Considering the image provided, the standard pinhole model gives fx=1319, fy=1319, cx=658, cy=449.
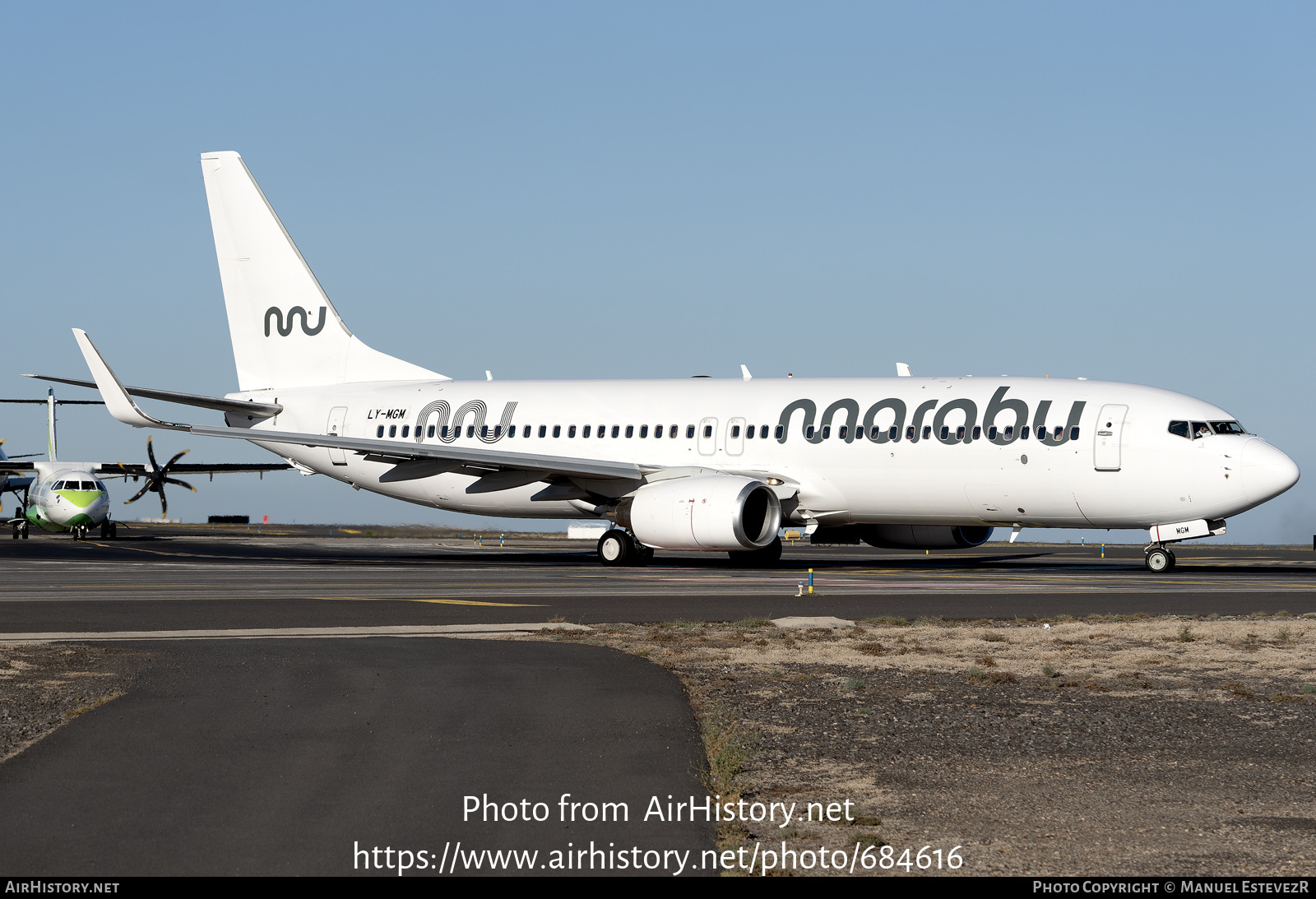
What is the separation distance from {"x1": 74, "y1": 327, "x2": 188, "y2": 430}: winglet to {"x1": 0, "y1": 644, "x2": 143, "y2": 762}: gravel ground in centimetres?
1774

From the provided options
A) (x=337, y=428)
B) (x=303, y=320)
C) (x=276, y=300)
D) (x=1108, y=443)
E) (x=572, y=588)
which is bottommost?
(x=572, y=588)

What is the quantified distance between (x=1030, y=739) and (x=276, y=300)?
32819 mm

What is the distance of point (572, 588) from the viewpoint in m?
22.9

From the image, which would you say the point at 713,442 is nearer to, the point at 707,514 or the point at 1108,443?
the point at 707,514

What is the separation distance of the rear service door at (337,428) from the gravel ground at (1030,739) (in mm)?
22271

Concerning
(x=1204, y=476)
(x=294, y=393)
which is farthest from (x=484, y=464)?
(x=1204, y=476)

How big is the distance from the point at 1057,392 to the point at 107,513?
133ft

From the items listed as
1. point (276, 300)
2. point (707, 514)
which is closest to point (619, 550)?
point (707, 514)

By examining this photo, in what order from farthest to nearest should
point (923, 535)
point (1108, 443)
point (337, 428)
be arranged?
point (337, 428), point (923, 535), point (1108, 443)

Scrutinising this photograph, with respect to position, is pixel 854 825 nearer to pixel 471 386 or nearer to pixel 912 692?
pixel 912 692

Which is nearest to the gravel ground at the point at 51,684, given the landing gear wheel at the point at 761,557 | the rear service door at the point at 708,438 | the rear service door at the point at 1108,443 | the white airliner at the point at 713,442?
the white airliner at the point at 713,442

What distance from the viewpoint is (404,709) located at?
32.6 feet

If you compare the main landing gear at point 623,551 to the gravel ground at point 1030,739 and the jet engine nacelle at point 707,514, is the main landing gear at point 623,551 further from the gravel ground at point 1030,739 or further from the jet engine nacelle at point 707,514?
the gravel ground at point 1030,739

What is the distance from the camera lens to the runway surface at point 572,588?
1775cm
